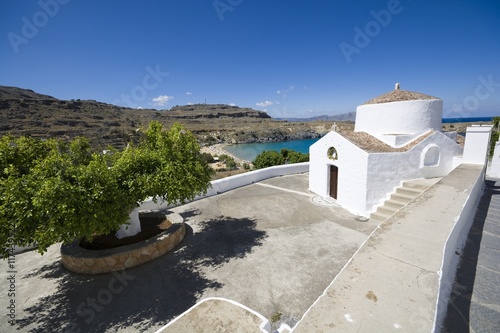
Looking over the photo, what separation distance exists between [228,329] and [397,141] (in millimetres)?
10894

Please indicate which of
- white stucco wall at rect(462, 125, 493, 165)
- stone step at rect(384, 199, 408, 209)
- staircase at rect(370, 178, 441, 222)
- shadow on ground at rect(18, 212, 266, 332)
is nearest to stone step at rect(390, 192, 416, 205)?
staircase at rect(370, 178, 441, 222)

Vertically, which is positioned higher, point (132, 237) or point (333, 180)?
point (333, 180)

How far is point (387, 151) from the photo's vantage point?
9602 mm

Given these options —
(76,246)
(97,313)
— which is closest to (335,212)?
(97,313)

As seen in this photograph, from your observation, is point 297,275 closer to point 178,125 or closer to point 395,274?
point 395,274

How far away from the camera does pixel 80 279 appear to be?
596 centimetres

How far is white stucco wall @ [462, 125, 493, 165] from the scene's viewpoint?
1037 cm

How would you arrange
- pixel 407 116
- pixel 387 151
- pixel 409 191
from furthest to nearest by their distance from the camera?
pixel 407 116, pixel 387 151, pixel 409 191

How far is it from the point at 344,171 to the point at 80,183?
9.91 m

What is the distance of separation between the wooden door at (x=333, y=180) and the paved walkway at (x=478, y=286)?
5366 mm

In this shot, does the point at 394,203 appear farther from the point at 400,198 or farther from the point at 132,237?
the point at 132,237

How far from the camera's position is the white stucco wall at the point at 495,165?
47.3 feet

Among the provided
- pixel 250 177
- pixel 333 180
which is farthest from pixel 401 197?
pixel 250 177

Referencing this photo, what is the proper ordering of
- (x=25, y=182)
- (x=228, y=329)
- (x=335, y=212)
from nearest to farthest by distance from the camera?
1. (x=228, y=329)
2. (x=25, y=182)
3. (x=335, y=212)
